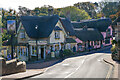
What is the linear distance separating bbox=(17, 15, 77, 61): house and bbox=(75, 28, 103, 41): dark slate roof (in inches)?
446

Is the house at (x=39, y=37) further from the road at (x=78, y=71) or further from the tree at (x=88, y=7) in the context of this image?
the tree at (x=88, y=7)

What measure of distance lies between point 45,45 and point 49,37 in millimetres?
1734

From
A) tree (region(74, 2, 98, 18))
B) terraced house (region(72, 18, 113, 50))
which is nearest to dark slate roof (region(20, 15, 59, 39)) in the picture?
terraced house (region(72, 18, 113, 50))

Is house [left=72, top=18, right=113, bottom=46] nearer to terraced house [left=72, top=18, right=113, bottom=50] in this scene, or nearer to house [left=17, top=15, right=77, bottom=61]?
terraced house [left=72, top=18, right=113, bottom=50]

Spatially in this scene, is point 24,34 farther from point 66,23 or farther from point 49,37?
point 66,23

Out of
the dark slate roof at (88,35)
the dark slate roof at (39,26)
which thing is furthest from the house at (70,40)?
the dark slate roof at (39,26)

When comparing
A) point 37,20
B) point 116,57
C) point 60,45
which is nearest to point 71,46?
point 60,45

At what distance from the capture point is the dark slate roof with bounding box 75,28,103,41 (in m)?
Answer: 48.1

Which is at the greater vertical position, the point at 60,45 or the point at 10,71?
the point at 60,45

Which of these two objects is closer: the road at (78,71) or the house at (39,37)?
the road at (78,71)

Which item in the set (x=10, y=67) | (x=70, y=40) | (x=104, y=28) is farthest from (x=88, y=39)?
(x=10, y=67)

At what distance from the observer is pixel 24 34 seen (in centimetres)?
3659

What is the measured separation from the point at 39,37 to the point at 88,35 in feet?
62.5

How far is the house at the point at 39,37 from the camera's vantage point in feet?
113
